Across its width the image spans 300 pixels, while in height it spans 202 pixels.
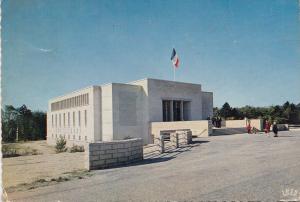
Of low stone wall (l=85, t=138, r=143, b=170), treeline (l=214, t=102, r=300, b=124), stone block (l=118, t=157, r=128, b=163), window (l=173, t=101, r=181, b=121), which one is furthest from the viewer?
treeline (l=214, t=102, r=300, b=124)

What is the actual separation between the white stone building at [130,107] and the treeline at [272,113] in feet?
65.0

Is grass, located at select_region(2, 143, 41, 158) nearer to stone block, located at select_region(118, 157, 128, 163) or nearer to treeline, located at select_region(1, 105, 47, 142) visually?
stone block, located at select_region(118, 157, 128, 163)

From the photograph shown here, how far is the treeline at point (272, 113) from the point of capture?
5539 centimetres

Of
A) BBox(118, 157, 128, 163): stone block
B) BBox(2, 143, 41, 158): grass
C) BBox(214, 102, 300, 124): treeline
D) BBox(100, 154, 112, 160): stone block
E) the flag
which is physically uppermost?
the flag

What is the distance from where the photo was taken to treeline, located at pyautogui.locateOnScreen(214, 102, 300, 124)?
5539cm

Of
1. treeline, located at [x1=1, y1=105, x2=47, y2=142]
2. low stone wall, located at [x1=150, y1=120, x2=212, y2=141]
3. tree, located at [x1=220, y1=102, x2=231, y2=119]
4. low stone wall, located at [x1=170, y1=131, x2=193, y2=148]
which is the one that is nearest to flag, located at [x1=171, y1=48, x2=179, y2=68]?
low stone wall, located at [x1=150, y1=120, x2=212, y2=141]

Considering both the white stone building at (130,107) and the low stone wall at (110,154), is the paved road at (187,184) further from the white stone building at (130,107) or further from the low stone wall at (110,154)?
the white stone building at (130,107)

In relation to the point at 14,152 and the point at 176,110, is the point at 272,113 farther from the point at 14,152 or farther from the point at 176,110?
the point at 14,152

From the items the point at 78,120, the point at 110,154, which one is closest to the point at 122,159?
the point at 110,154

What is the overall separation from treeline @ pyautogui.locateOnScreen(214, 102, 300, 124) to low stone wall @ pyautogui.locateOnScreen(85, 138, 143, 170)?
41.8 meters

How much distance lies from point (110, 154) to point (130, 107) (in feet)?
Answer: 71.6

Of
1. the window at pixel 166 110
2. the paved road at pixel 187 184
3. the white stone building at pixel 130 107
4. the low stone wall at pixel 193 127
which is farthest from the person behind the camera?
the window at pixel 166 110

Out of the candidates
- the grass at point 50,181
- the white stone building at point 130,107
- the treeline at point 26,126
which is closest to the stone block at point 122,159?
the grass at point 50,181

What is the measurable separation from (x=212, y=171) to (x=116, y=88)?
2422 cm
